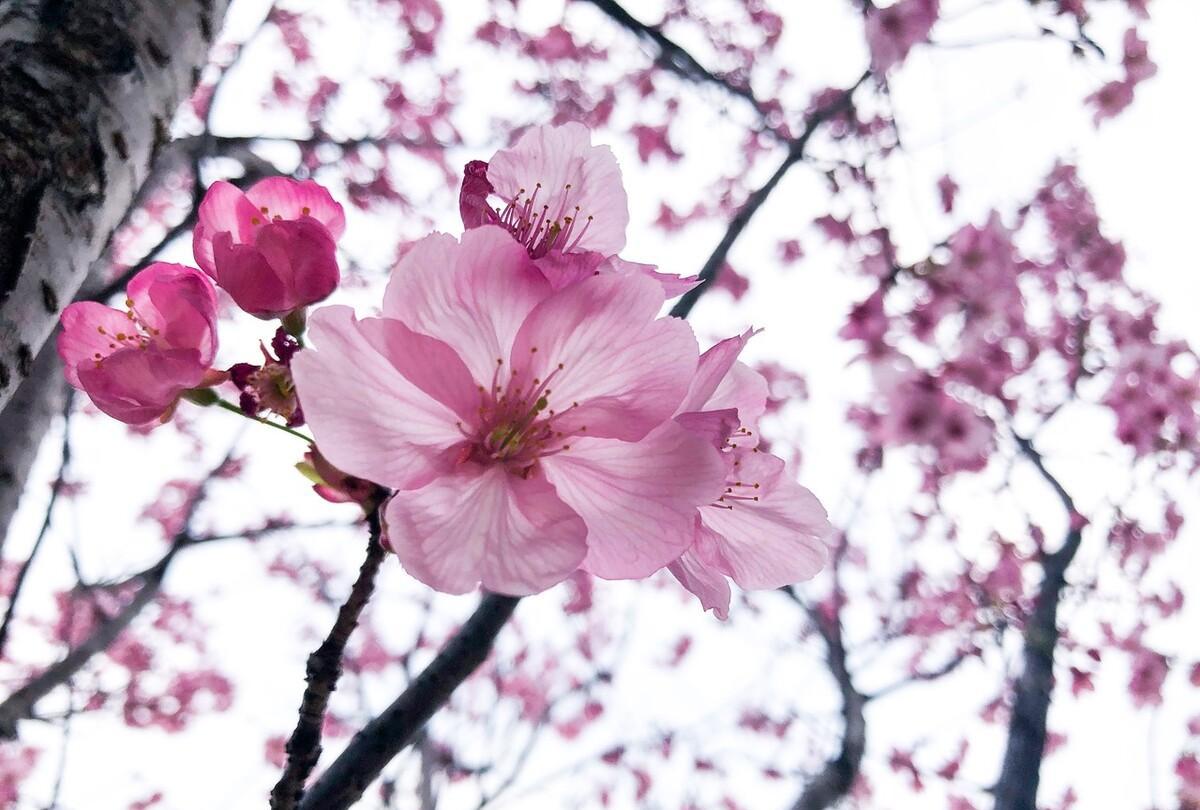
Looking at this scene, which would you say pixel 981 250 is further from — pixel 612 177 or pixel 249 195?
pixel 249 195

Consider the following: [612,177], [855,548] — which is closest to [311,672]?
[612,177]

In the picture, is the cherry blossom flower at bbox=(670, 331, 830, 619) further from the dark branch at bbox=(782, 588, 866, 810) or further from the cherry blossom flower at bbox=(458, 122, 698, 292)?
the dark branch at bbox=(782, 588, 866, 810)

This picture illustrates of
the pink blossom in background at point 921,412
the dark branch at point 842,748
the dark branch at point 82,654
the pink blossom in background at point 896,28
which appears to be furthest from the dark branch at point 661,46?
the dark branch at point 842,748

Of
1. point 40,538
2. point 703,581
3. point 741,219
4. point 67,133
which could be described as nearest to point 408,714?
point 703,581

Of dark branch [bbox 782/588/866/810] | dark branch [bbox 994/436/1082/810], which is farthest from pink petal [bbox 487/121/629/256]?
dark branch [bbox 994/436/1082/810]

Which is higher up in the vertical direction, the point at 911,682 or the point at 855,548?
the point at 855,548

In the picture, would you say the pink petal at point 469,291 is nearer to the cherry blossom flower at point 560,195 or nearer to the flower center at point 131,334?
the cherry blossom flower at point 560,195

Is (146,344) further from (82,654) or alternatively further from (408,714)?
(82,654)
